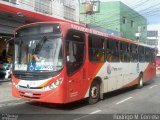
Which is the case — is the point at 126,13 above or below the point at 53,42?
above

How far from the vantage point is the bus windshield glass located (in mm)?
10953

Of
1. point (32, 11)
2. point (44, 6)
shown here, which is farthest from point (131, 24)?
point (32, 11)

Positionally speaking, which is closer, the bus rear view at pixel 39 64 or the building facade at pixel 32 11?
the bus rear view at pixel 39 64

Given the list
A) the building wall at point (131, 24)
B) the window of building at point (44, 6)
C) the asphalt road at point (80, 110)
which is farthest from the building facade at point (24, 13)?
the building wall at point (131, 24)

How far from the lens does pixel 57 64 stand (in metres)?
10.9

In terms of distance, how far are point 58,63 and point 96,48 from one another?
2.82 m

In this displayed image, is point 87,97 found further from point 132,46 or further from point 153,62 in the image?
point 153,62

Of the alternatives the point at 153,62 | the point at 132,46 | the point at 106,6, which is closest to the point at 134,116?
the point at 132,46

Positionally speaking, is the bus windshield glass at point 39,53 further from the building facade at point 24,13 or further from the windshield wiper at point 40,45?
the building facade at point 24,13

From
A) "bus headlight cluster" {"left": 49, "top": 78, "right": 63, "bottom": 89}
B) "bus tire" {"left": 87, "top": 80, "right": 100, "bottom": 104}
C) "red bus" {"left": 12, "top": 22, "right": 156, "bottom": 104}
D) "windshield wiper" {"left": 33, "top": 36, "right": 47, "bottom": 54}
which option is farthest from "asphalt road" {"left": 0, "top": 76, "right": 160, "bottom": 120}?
"windshield wiper" {"left": 33, "top": 36, "right": 47, "bottom": 54}

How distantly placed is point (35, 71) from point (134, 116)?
3.52m

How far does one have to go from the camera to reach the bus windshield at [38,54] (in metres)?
Result: 11.0

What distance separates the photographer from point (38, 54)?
11273 millimetres

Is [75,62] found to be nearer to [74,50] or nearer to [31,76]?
[74,50]
